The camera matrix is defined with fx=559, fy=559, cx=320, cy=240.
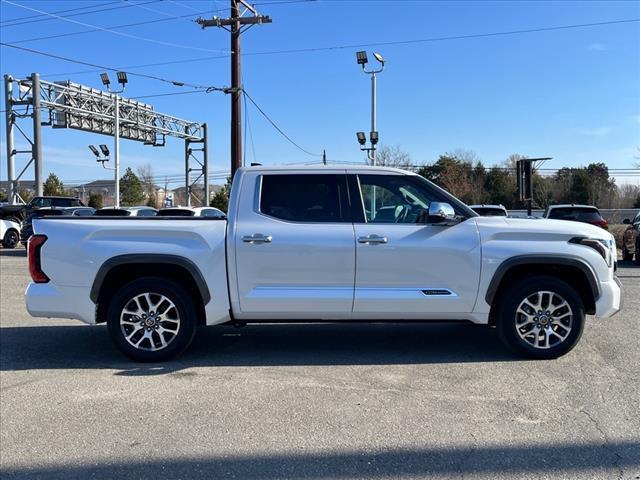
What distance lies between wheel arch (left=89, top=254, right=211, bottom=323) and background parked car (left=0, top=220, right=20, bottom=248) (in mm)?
18794

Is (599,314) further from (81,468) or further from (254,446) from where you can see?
(81,468)

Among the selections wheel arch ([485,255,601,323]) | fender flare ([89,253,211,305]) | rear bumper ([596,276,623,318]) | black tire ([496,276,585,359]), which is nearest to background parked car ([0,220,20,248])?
fender flare ([89,253,211,305])

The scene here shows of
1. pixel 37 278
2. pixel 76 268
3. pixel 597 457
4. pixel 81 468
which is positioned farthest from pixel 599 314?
pixel 37 278

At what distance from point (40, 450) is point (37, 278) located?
89.5 inches

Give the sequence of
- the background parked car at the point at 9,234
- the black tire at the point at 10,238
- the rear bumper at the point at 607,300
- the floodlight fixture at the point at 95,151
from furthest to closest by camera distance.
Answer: the floodlight fixture at the point at 95,151, the black tire at the point at 10,238, the background parked car at the point at 9,234, the rear bumper at the point at 607,300

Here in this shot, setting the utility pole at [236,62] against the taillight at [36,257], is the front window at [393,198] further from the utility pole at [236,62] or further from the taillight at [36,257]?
the utility pole at [236,62]

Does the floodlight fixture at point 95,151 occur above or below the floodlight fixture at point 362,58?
below

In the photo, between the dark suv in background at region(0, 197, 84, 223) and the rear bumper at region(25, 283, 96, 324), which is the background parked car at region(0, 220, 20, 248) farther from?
the rear bumper at region(25, 283, 96, 324)

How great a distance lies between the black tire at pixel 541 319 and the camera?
5.51m

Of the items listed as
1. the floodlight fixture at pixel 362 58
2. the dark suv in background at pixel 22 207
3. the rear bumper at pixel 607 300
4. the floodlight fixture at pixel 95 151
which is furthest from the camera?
the floodlight fixture at pixel 95 151

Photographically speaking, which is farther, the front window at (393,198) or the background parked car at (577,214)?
the background parked car at (577,214)

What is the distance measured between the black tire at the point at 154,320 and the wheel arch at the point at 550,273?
3.03 m

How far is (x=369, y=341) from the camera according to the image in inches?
254

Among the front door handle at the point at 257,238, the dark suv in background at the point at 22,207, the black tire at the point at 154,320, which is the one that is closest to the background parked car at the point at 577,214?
the front door handle at the point at 257,238
